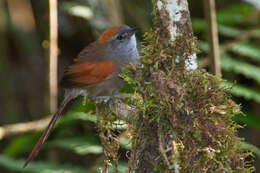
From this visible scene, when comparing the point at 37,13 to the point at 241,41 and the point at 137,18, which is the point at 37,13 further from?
the point at 241,41

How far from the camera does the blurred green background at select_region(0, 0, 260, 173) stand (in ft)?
13.4

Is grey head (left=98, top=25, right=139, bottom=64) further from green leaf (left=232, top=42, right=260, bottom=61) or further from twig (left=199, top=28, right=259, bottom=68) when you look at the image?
green leaf (left=232, top=42, right=260, bottom=61)

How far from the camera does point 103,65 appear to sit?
4207 mm

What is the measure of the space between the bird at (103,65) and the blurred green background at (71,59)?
24cm

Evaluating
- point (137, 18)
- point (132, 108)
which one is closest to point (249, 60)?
point (137, 18)

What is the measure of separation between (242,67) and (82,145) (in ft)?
6.00

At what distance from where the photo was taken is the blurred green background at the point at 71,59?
4086mm

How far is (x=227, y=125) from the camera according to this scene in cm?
243

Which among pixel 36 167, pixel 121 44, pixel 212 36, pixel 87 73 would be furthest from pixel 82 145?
pixel 212 36

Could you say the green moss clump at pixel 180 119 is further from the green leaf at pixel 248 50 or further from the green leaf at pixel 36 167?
the green leaf at pixel 248 50

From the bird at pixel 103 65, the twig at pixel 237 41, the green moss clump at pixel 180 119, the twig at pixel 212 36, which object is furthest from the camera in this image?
the twig at pixel 237 41

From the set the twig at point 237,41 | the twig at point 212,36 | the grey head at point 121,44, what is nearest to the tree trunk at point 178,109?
the twig at point 212,36

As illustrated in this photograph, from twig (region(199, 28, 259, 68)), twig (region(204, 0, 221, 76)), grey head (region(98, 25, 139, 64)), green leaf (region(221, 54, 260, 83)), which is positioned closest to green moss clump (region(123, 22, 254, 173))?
twig (region(204, 0, 221, 76))

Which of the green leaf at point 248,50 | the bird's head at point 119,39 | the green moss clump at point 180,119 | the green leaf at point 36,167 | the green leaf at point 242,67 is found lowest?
the green leaf at point 36,167
